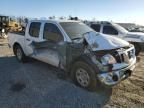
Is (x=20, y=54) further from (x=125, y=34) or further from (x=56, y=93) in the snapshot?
(x=125, y=34)

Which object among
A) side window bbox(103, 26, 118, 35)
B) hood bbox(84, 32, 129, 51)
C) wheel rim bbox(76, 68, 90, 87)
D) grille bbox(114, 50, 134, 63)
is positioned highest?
side window bbox(103, 26, 118, 35)

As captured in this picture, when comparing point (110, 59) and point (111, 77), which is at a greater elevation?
point (110, 59)

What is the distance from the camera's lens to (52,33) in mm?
6254

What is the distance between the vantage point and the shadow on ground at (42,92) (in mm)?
4605

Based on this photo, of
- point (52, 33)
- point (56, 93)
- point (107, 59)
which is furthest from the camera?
point (52, 33)

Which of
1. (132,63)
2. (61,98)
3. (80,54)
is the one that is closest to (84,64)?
(80,54)

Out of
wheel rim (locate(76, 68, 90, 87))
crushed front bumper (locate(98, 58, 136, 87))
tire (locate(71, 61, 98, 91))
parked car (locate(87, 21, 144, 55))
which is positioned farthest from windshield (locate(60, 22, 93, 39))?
parked car (locate(87, 21, 144, 55))

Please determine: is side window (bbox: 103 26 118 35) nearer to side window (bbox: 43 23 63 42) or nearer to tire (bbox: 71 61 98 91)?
side window (bbox: 43 23 63 42)

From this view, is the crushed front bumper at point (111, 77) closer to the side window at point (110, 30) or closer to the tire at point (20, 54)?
the tire at point (20, 54)

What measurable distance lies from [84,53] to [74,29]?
1390 millimetres

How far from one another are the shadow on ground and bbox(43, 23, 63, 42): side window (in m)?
1.29

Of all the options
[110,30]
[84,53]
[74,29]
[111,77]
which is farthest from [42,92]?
[110,30]

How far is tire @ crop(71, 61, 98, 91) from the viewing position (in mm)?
4996

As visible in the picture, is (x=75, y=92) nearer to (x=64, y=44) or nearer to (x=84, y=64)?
(x=84, y=64)
